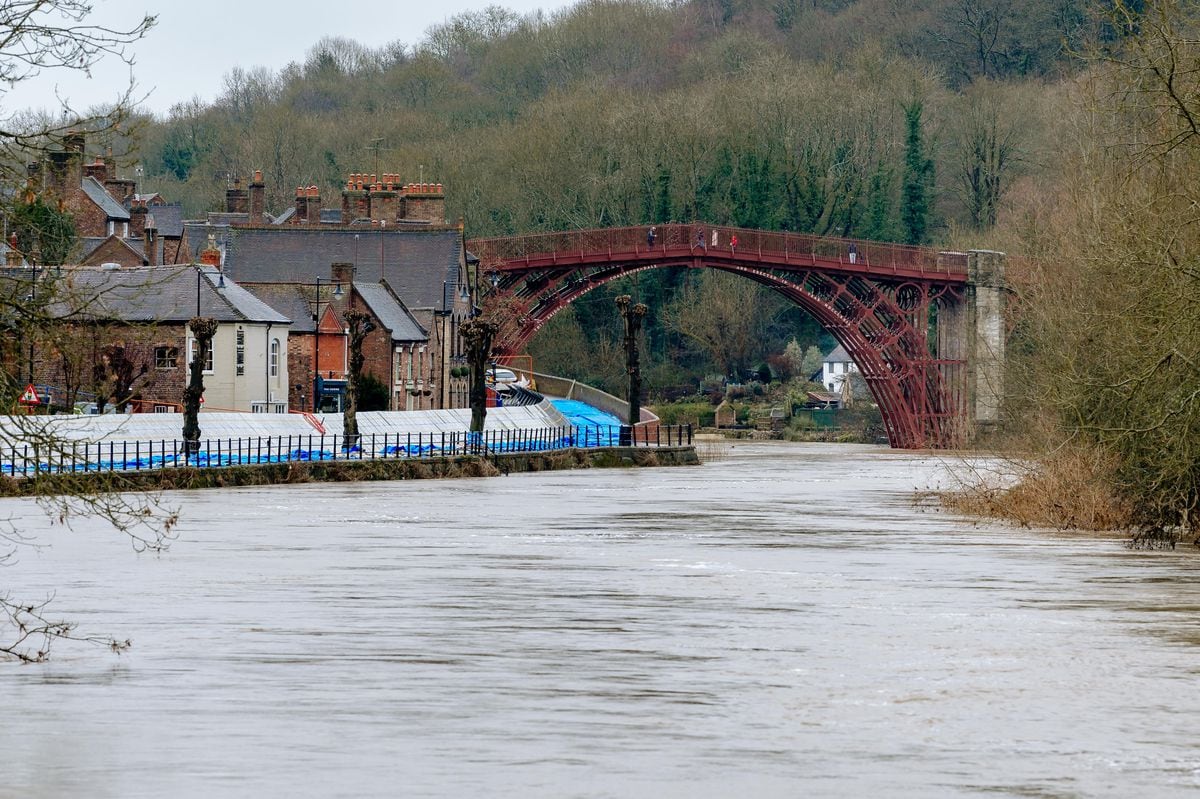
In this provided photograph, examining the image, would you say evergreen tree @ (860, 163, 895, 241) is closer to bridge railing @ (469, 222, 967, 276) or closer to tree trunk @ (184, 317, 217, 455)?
bridge railing @ (469, 222, 967, 276)

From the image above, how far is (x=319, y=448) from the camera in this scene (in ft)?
182

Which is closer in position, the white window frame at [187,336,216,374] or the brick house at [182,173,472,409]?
the white window frame at [187,336,216,374]

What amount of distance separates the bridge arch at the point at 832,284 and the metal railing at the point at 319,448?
512 inches

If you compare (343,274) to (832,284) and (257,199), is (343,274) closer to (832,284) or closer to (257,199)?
(832,284)

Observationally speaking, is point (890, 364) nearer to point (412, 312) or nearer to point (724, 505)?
point (412, 312)

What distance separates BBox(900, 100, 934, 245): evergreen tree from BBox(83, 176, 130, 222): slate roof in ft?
130

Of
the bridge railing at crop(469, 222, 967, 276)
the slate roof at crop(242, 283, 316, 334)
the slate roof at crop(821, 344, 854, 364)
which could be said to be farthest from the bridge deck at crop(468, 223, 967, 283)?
the slate roof at crop(821, 344, 854, 364)

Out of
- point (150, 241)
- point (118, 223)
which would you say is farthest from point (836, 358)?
point (150, 241)

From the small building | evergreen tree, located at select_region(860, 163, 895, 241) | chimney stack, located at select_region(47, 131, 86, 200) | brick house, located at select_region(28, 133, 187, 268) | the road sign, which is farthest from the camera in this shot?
evergreen tree, located at select_region(860, 163, 895, 241)

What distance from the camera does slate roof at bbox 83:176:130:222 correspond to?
89688 millimetres

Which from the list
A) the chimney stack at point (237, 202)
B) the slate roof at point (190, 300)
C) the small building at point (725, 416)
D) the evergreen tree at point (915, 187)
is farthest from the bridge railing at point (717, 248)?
the slate roof at point (190, 300)

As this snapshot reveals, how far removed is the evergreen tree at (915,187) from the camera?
109000 mm

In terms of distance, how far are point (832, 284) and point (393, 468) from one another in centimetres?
3516

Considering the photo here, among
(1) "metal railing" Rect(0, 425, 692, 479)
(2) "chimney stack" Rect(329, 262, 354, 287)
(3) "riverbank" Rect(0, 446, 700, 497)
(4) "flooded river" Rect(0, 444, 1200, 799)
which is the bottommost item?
(4) "flooded river" Rect(0, 444, 1200, 799)
